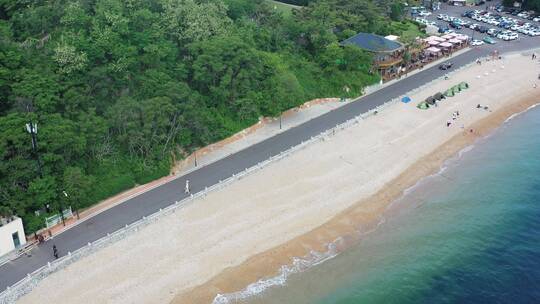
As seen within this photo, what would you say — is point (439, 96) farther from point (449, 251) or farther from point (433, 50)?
point (449, 251)

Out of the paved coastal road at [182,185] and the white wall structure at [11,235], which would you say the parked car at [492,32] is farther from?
the white wall structure at [11,235]

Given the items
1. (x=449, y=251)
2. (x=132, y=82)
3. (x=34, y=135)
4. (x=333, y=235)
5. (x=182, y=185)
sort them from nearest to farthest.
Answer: (x=34, y=135) < (x=449, y=251) < (x=333, y=235) < (x=182, y=185) < (x=132, y=82)

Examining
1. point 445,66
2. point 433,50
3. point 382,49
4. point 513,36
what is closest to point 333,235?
point 382,49

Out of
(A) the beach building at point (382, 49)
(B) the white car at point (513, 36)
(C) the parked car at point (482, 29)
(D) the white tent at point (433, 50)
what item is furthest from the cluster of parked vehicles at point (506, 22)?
(A) the beach building at point (382, 49)

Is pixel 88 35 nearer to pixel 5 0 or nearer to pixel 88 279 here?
pixel 5 0

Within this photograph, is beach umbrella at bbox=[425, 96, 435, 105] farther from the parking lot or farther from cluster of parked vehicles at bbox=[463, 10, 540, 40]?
cluster of parked vehicles at bbox=[463, 10, 540, 40]

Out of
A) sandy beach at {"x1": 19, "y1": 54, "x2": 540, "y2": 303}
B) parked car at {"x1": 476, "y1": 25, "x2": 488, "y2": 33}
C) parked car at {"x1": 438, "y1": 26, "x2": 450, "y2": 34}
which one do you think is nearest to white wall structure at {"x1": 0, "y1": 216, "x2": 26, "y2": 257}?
sandy beach at {"x1": 19, "y1": 54, "x2": 540, "y2": 303}

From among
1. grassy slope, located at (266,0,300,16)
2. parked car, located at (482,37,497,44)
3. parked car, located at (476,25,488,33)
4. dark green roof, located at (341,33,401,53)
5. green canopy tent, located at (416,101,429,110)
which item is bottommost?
green canopy tent, located at (416,101,429,110)
